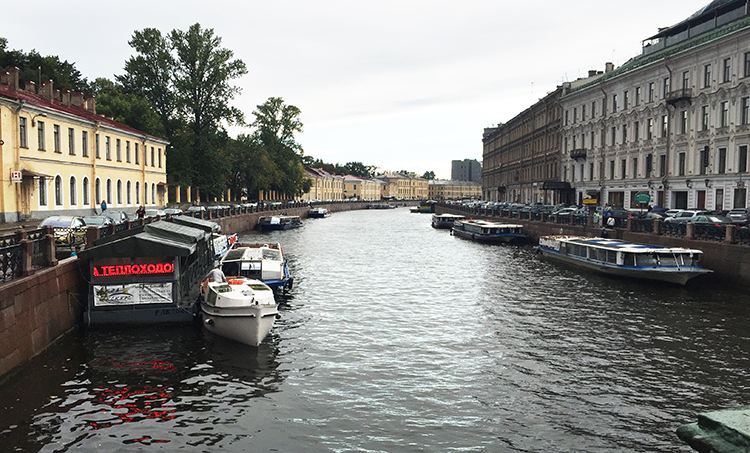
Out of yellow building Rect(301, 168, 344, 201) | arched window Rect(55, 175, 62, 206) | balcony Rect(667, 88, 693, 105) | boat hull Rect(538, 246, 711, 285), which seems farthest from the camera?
yellow building Rect(301, 168, 344, 201)

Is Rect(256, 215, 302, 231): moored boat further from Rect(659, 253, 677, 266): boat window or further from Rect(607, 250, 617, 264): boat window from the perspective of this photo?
Rect(659, 253, 677, 266): boat window

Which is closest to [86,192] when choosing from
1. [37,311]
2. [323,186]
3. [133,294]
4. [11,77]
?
[11,77]

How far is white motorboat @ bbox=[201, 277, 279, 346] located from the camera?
53.1 feet

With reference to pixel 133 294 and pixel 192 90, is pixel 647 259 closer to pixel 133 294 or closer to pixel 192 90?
pixel 133 294

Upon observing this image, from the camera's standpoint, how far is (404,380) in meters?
14.1

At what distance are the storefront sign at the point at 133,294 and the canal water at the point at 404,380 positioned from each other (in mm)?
927

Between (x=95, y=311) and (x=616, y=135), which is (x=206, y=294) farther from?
(x=616, y=135)

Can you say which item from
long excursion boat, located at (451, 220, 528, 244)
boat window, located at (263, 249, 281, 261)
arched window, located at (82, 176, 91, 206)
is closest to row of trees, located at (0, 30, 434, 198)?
arched window, located at (82, 176, 91, 206)

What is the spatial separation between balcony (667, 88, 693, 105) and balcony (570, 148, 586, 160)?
1596 cm

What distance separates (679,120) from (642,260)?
2384cm

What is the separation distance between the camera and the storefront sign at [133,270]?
56.5ft

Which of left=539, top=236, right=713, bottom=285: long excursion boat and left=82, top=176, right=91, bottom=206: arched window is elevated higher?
left=82, top=176, right=91, bottom=206: arched window

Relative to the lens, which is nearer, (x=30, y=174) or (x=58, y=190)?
(x=30, y=174)

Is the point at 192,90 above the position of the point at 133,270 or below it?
above
